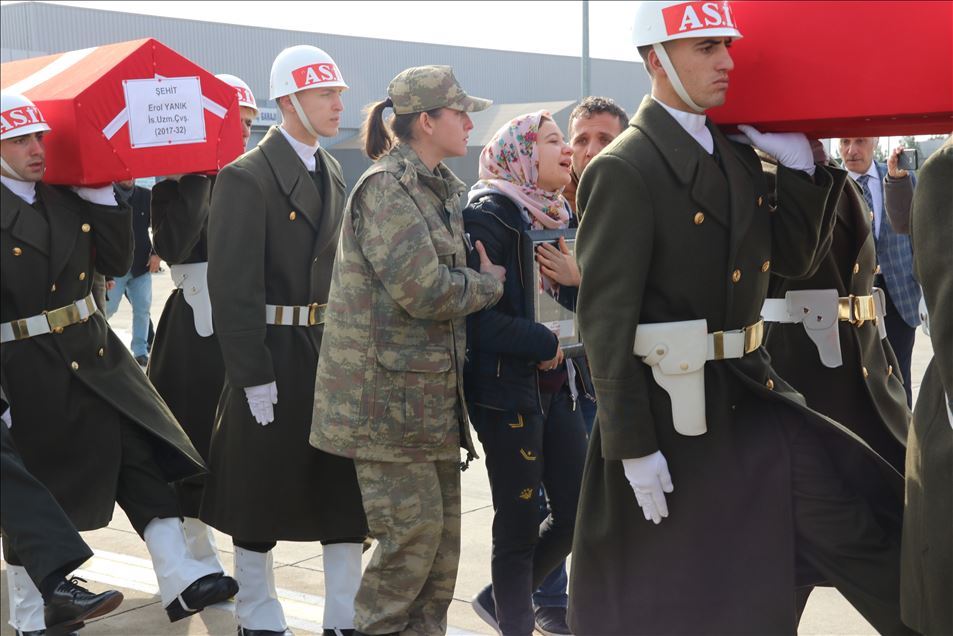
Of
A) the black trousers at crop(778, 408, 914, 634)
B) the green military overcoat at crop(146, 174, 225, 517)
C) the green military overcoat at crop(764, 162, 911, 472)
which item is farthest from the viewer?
the green military overcoat at crop(146, 174, 225, 517)

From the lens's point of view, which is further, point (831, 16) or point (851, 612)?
point (851, 612)

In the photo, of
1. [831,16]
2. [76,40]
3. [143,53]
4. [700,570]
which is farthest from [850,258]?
[76,40]

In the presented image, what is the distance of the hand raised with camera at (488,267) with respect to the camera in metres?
4.23

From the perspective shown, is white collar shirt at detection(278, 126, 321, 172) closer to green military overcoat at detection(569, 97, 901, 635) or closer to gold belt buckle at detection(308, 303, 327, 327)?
gold belt buckle at detection(308, 303, 327, 327)

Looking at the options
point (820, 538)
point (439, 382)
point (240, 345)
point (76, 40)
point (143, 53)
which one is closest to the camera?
point (820, 538)

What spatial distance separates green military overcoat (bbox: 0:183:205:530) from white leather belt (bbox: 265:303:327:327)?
0.59 m

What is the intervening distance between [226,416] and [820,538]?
241cm

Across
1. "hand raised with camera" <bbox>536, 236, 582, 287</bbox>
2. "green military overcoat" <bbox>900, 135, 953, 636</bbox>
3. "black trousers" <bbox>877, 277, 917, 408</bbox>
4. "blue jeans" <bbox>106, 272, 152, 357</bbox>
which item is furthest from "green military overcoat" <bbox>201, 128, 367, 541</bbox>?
"blue jeans" <bbox>106, 272, 152, 357</bbox>

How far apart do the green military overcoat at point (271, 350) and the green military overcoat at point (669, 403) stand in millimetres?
1525

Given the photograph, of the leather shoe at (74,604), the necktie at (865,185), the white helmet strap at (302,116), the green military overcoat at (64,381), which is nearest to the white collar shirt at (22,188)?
the green military overcoat at (64,381)

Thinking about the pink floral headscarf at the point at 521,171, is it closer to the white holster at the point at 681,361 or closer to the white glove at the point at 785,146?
the white glove at the point at 785,146

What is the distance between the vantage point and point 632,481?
3359mm

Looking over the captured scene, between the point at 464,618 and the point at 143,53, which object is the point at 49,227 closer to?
the point at 143,53

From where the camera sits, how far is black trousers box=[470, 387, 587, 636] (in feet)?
14.1
